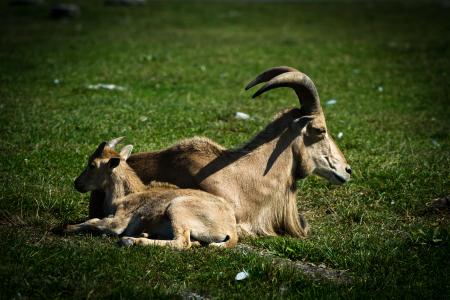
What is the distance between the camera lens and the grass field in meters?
7.35

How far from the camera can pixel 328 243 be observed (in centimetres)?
872

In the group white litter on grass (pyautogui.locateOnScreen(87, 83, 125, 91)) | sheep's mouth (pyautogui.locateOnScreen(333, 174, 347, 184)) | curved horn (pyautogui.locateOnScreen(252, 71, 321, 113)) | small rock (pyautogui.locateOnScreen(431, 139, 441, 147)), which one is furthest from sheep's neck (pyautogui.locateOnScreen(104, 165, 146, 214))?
white litter on grass (pyautogui.locateOnScreen(87, 83, 125, 91))

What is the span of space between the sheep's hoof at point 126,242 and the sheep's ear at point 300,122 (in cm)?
292

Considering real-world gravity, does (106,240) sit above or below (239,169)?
below

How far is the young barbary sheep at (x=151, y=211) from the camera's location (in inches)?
323

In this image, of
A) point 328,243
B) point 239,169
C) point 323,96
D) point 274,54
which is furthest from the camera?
point 274,54

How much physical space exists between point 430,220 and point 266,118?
Result: 5.90m

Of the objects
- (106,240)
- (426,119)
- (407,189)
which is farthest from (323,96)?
(106,240)

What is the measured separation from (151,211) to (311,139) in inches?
103

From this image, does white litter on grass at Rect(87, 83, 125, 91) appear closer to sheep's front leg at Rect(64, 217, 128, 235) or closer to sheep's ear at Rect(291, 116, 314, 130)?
sheep's ear at Rect(291, 116, 314, 130)

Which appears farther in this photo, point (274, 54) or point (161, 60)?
point (274, 54)

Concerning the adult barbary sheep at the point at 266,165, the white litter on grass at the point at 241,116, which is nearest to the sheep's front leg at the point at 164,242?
the adult barbary sheep at the point at 266,165

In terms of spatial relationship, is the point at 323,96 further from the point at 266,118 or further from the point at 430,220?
the point at 430,220

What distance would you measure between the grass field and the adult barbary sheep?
1.59ft
